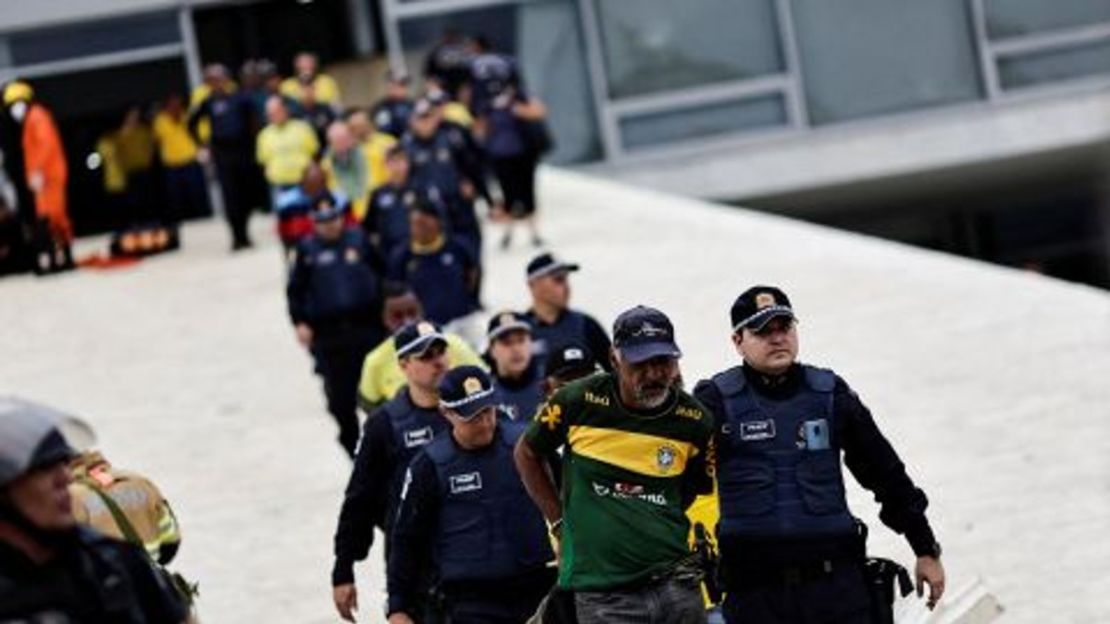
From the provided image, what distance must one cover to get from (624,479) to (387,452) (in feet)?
6.10

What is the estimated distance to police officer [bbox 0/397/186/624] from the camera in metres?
5.82

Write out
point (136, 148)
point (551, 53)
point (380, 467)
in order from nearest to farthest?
point (380, 467)
point (136, 148)
point (551, 53)

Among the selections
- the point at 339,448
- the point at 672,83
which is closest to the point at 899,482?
the point at 339,448

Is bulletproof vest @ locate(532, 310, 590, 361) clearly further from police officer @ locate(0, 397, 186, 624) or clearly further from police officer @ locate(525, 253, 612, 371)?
police officer @ locate(0, 397, 186, 624)

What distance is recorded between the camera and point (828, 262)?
22.6 m

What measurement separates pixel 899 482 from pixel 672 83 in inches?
937

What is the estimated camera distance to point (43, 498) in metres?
5.84

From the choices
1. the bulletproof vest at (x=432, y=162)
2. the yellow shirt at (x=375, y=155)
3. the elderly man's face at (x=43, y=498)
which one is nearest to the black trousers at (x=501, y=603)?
the elderly man's face at (x=43, y=498)

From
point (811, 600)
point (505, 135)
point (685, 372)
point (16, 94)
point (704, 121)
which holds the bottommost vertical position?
point (685, 372)

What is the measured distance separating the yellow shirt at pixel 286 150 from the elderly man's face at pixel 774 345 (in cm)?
1590

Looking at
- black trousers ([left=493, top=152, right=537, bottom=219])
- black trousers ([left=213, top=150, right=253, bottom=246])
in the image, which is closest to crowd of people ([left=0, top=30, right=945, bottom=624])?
black trousers ([left=493, top=152, right=537, bottom=219])

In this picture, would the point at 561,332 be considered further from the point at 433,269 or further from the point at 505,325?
the point at 433,269

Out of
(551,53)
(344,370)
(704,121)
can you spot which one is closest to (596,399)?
(344,370)

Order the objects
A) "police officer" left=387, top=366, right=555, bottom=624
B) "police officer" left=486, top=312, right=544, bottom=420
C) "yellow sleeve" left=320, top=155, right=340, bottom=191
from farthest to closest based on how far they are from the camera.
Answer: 1. "yellow sleeve" left=320, top=155, right=340, bottom=191
2. "police officer" left=486, top=312, right=544, bottom=420
3. "police officer" left=387, top=366, right=555, bottom=624
